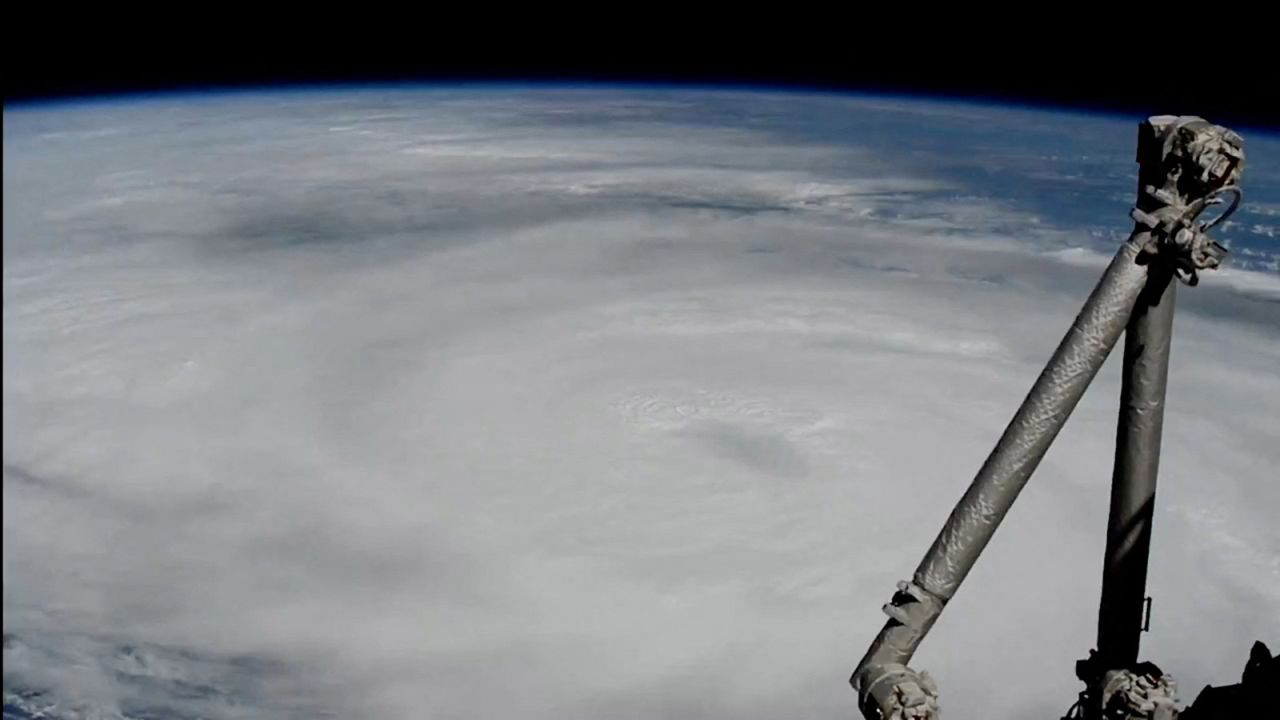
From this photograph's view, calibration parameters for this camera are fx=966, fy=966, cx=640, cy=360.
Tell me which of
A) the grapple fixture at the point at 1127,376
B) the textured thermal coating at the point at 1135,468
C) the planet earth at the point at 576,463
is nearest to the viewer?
the grapple fixture at the point at 1127,376

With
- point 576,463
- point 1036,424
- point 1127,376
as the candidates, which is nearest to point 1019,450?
point 1036,424

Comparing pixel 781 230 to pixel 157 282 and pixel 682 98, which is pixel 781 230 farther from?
pixel 682 98

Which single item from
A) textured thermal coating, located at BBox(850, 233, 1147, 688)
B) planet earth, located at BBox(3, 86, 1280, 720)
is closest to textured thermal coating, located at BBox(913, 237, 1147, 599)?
textured thermal coating, located at BBox(850, 233, 1147, 688)

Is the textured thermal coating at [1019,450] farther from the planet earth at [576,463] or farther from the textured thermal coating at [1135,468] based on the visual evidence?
the planet earth at [576,463]

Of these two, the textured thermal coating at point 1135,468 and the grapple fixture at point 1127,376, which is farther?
the textured thermal coating at point 1135,468

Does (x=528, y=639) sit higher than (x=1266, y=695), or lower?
lower

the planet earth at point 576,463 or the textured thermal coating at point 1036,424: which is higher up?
the textured thermal coating at point 1036,424

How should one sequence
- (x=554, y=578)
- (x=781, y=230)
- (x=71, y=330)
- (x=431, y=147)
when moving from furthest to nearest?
(x=431, y=147)
(x=781, y=230)
(x=71, y=330)
(x=554, y=578)

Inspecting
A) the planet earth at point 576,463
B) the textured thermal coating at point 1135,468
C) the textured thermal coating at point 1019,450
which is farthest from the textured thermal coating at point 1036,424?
the planet earth at point 576,463

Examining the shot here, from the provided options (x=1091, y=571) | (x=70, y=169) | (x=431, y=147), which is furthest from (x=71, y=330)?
(x=431, y=147)
